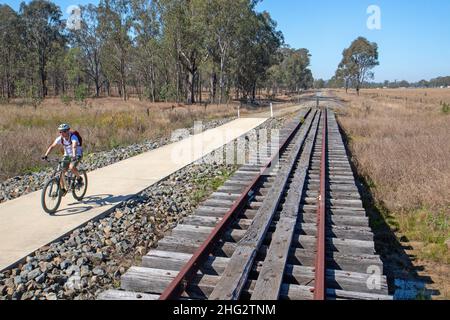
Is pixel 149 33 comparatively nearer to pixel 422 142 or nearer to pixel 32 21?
pixel 32 21

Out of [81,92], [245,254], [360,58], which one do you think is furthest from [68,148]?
[360,58]

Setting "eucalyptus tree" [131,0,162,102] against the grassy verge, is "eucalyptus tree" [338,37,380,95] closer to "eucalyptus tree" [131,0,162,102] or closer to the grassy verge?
"eucalyptus tree" [131,0,162,102]

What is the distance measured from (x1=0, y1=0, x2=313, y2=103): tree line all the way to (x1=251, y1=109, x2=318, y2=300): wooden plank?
2904cm

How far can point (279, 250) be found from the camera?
4727 millimetres

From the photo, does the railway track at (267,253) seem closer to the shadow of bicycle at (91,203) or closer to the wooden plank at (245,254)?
the wooden plank at (245,254)

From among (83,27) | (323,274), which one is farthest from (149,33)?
(323,274)

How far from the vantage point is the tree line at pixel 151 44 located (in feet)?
135

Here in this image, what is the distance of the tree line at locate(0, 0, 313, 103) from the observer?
4119 cm

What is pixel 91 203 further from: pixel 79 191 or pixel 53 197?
pixel 53 197

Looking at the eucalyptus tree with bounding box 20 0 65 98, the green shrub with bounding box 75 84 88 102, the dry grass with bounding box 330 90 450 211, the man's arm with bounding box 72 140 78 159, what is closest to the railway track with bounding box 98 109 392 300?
the dry grass with bounding box 330 90 450 211

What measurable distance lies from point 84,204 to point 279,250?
461 centimetres

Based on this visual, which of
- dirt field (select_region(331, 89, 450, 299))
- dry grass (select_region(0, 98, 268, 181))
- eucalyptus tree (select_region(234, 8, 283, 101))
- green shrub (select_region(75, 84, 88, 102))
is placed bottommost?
dirt field (select_region(331, 89, 450, 299))

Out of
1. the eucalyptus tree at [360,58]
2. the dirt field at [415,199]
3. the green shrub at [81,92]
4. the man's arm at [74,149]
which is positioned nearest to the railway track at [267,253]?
the dirt field at [415,199]

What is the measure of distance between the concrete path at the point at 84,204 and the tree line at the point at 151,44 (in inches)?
912
